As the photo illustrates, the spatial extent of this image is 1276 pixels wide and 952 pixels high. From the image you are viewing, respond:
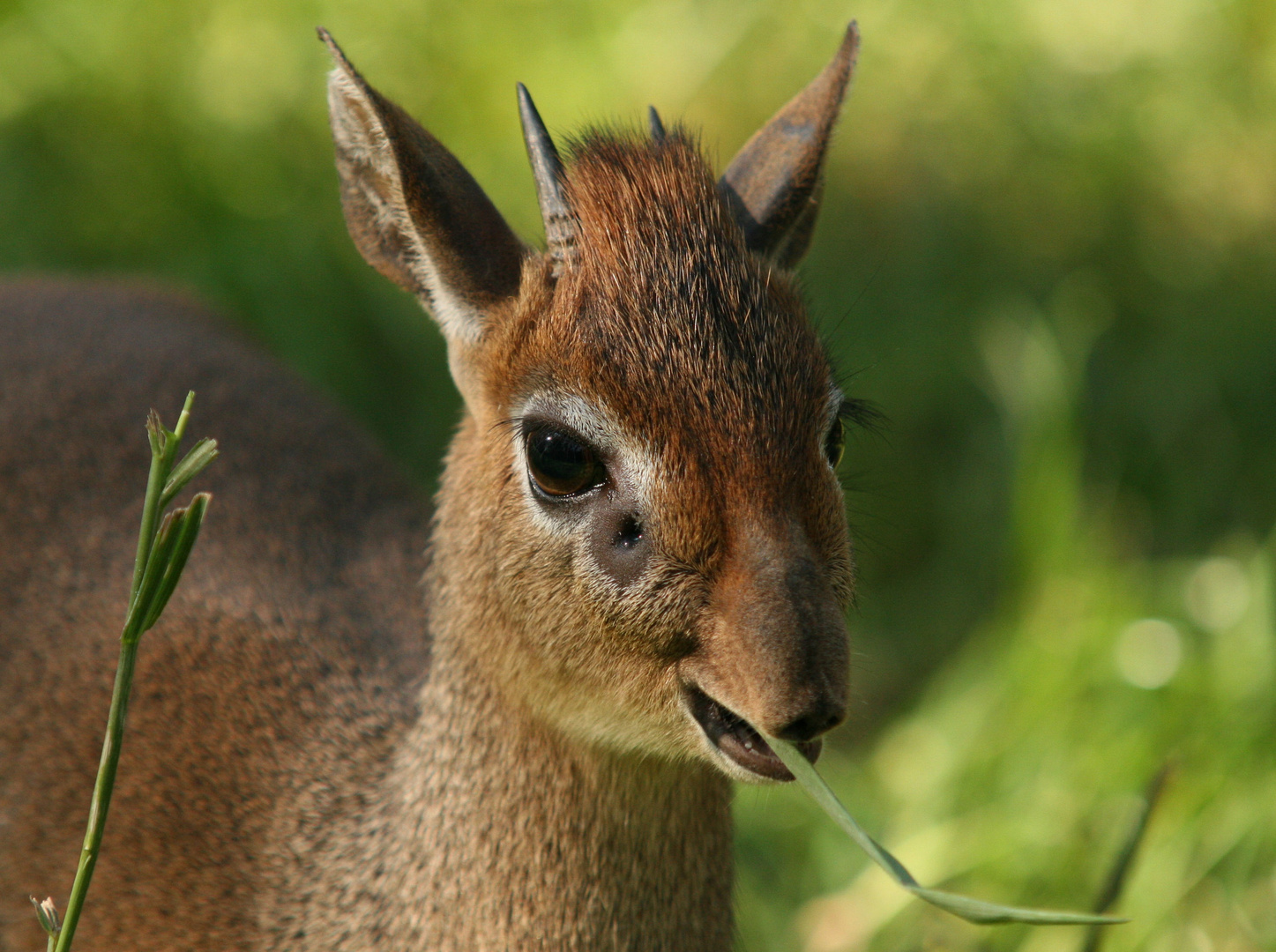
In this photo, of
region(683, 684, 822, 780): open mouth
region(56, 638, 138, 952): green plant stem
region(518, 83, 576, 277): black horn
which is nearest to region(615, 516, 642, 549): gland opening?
region(683, 684, 822, 780): open mouth

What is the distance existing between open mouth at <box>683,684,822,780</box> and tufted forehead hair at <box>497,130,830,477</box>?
0.37 m

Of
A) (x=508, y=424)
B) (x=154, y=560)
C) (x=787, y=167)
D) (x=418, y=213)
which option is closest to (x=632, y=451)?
(x=508, y=424)

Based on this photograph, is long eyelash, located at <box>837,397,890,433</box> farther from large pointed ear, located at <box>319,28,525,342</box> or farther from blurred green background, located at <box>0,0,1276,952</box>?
blurred green background, located at <box>0,0,1276,952</box>

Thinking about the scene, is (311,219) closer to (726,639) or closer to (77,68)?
(77,68)

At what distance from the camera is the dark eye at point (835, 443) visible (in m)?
2.32

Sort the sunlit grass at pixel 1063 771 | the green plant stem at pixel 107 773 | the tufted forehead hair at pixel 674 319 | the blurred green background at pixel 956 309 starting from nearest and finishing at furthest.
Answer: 1. the green plant stem at pixel 107 773
2. the tufted forehead hair at pixel 674 319
3. the sunlit grass at pixel 1063 771
4. the blurred green background at pixel 956 309

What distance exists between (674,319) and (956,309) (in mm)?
3318

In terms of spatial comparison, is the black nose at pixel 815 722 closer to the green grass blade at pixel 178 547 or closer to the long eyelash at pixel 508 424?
the long eyelash at pixel 508 424

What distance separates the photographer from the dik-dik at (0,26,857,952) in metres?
2.12

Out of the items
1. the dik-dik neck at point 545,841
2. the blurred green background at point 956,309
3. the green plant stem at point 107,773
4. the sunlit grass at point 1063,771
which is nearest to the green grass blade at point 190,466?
the green plant stem at point 107,773

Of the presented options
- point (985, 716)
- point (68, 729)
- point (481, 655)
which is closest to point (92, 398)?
point (68, 729)

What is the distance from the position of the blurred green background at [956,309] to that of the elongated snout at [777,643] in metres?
1.59

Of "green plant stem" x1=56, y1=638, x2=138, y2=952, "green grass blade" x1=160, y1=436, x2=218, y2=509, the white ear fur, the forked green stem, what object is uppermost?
the white ear fur

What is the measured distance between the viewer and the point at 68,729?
9.71 ft
